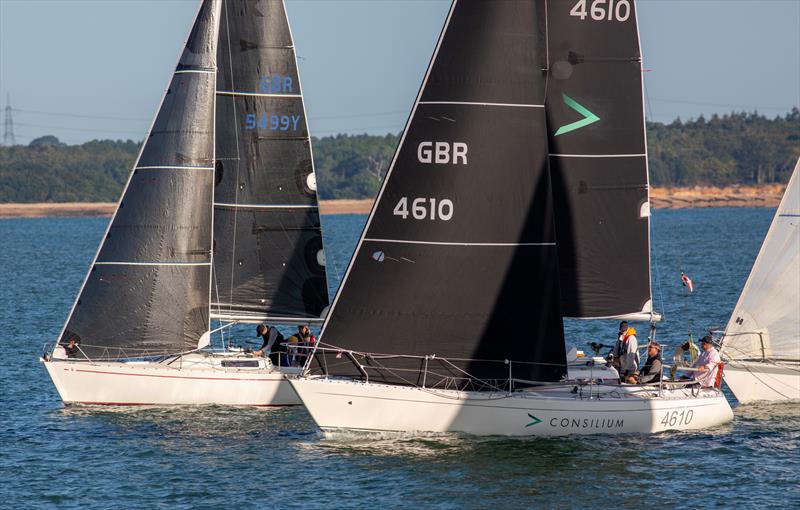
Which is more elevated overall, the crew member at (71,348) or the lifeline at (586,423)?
the crew member at (71,348)

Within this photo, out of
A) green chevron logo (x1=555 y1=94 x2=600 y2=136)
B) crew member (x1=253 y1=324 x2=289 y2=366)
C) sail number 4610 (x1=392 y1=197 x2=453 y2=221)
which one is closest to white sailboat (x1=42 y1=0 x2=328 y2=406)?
crew member (x1=253 y1=324 x2=289 y2=366)

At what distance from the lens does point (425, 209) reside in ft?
76.4

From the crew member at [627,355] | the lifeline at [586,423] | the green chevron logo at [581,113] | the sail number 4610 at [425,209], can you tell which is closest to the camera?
the sail number 4610 at [425,209]

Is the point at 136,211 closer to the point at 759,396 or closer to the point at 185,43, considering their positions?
the point at 185,43

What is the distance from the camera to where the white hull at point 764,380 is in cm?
2769

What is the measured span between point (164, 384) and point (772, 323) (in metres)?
12.6

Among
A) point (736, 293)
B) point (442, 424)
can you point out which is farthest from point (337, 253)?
point (442, 424)

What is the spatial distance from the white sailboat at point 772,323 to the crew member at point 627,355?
2.85 m

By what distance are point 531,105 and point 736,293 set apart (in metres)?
33.5

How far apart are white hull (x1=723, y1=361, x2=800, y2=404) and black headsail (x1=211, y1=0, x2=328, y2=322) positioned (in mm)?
9088

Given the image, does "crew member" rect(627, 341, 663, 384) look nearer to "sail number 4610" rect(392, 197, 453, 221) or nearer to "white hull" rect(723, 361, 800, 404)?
"white hull" rect(723, 361, 800, 404)

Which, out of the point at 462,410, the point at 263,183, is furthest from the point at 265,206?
Answer: the point at 462,410

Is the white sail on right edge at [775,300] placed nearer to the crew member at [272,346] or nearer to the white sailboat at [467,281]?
the white sailboat at [467,281]

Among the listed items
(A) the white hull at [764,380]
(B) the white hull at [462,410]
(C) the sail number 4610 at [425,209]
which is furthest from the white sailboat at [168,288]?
(A) the white hull at [764,380]
